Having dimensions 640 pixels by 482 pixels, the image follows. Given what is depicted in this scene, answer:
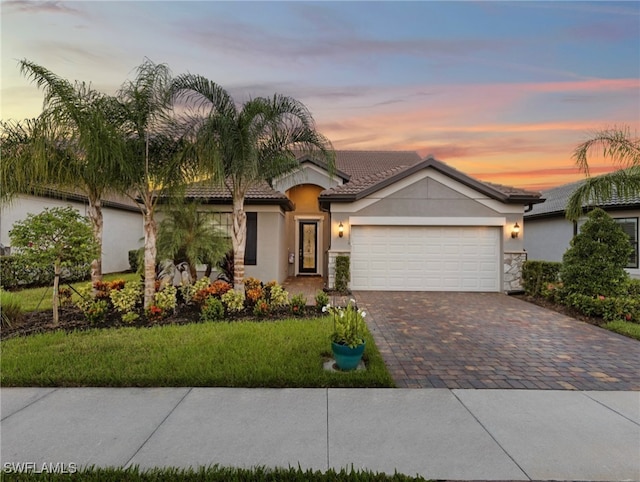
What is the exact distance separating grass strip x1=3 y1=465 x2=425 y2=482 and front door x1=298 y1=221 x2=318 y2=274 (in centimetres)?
→ 1318

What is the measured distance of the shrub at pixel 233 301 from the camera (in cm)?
768

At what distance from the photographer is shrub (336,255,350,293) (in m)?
11.4

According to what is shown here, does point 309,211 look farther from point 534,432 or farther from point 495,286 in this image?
point 534,432

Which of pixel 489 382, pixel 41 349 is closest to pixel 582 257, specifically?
pixel 489 382

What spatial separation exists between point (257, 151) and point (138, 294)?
447cm

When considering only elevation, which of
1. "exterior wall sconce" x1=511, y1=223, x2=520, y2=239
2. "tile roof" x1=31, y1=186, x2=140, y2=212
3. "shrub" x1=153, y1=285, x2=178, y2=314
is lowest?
"shrub" x1=153, y1=285, x2=178, y2=314

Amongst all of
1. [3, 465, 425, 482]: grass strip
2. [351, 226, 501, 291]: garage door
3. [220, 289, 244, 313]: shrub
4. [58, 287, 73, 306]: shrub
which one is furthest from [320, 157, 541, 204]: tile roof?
[3, 465, 425, 482]: grass strip

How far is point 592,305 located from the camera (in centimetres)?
796

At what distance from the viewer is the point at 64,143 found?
7137 millimetres

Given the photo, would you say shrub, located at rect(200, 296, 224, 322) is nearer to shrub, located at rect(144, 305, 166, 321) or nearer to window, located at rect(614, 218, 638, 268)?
shrub, located at rect(144, 305, 166, 321)

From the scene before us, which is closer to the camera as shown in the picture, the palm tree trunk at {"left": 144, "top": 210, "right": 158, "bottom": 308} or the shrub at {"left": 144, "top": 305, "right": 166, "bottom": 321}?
the shrub at {"left": 144, "top": 305, "right": 166, "bottom": 321}

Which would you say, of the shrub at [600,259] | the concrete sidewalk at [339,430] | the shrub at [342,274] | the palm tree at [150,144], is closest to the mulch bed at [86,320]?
the palm tree at [150,144]

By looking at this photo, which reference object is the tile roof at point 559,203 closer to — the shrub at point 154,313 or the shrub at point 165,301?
the shrub at point 165,301

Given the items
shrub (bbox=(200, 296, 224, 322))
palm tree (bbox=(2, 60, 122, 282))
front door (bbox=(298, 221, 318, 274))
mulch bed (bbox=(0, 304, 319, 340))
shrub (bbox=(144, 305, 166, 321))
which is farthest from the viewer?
front door (bbox=(298, 221, 318, 274))
